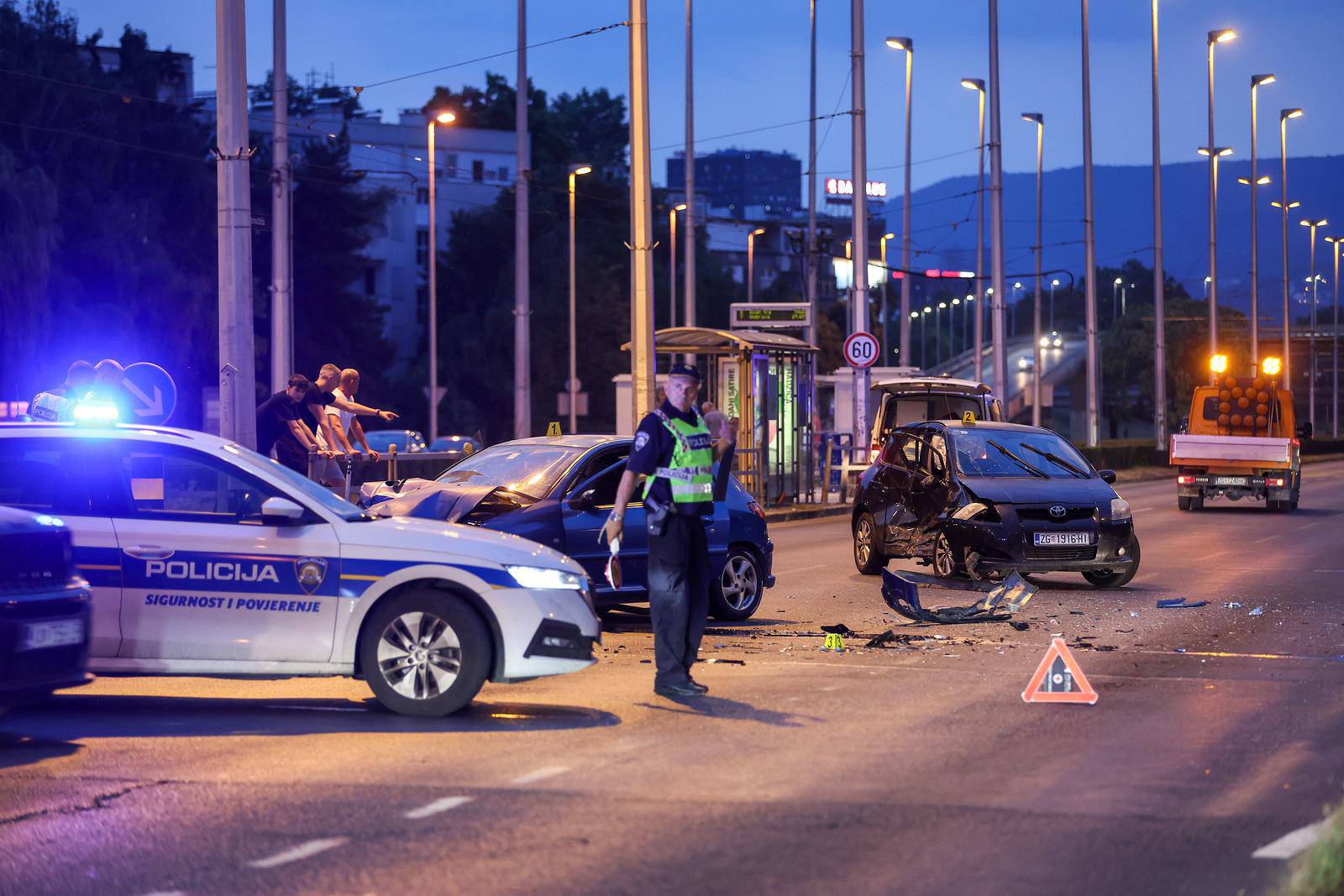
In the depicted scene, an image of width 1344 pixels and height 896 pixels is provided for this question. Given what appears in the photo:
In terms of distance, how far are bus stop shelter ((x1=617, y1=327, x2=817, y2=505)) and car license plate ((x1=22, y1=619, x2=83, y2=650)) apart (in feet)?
63.2

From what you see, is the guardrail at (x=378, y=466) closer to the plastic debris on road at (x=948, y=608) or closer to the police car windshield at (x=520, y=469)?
the police car windshield at (x=520, y=469)

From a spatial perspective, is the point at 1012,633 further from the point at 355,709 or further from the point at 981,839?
the point at 981,839

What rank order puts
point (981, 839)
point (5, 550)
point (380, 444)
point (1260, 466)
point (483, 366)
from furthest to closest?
point (483, 366) < point (380, 444) < point (1260, 466) < point (5, 550) < point (981, 839)

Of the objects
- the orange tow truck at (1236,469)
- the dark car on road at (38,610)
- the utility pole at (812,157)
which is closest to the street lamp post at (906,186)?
the utility pole at (812,157)

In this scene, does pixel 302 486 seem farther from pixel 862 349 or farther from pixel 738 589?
pixel 862 349

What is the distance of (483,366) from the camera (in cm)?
7475

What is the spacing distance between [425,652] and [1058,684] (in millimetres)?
3364

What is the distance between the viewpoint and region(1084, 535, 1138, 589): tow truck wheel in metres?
17.2

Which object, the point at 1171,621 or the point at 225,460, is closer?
the point at 225,460

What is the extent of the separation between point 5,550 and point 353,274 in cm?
6001

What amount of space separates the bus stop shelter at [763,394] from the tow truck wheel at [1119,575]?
10.7 metres

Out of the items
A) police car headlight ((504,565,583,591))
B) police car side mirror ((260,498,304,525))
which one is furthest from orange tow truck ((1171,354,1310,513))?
police car side mirror ((260,498,304,525))

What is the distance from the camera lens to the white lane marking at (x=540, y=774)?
7547 mm

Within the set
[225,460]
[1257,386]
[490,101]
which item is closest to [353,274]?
[1257,386]
